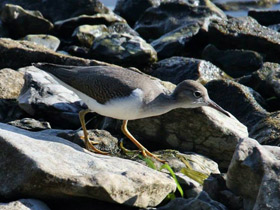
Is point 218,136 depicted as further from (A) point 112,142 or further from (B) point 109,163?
(B) point 109,163

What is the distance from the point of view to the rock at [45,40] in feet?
45.2

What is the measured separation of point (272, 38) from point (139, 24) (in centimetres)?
451

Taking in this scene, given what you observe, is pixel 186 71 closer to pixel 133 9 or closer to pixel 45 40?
pixel 45 40

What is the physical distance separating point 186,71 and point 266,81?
1797 millimetres

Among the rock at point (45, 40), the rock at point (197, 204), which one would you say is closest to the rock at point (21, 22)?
the rock at point (45, 40)

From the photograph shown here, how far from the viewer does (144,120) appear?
856 centimetres

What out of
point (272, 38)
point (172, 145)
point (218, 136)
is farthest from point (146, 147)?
point (272, 38)

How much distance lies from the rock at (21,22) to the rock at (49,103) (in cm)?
551

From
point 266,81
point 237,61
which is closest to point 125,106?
point 266,81

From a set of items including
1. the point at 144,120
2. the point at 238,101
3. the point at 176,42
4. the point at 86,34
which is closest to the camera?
the point at 144,120

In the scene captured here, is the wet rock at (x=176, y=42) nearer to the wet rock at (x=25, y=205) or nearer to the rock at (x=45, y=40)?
the rock at (x=45, y=40)

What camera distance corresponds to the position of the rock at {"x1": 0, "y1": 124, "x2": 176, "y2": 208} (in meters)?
5.62

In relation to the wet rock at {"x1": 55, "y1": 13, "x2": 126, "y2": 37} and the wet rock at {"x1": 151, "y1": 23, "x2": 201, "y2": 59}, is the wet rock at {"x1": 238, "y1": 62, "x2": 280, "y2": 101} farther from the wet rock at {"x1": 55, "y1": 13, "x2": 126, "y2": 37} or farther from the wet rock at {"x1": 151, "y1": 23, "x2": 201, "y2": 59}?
the wet rock at {"x1": 55, "y1": 13, "x2": 126, "y2": 37}

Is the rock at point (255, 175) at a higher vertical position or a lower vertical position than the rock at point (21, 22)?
higher
